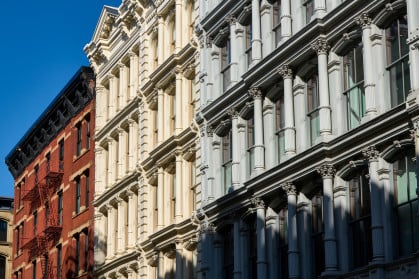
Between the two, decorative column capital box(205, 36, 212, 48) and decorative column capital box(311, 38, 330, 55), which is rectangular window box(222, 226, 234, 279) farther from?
decorative column capital box(311, 38, 330, 55)

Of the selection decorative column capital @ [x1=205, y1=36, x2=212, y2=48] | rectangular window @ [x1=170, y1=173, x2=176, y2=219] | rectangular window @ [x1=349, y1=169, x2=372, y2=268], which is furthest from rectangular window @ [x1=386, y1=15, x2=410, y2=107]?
rectangular window @ [x1=170, y1=173, x2=176, y2=219]

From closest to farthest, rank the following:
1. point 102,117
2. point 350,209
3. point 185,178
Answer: point 350,209 < point 185,178 < point 102,117

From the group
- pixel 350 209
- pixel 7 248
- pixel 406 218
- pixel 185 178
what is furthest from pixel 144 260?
pixel 7 248

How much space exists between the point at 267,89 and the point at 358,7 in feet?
20.1

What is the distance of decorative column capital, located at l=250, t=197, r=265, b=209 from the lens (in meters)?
32.2

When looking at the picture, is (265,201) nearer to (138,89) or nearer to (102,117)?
(138,89)

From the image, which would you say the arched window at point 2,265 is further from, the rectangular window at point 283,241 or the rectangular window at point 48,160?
the rectangular window at point 283,241

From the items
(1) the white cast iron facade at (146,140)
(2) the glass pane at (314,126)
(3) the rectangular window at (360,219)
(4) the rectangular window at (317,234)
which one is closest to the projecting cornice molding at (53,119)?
(1) the white cast iron facade at (146,140)

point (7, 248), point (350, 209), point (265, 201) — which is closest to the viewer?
point (350, 209)

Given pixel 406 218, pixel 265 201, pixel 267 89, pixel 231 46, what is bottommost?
pixel 406 218

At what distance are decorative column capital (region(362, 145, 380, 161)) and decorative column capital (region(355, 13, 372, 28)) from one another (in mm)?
3755

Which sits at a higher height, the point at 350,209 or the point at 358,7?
the point at 358,7

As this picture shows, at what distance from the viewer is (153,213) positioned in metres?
42.0

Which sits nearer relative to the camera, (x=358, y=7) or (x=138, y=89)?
(x=358, y=7)
